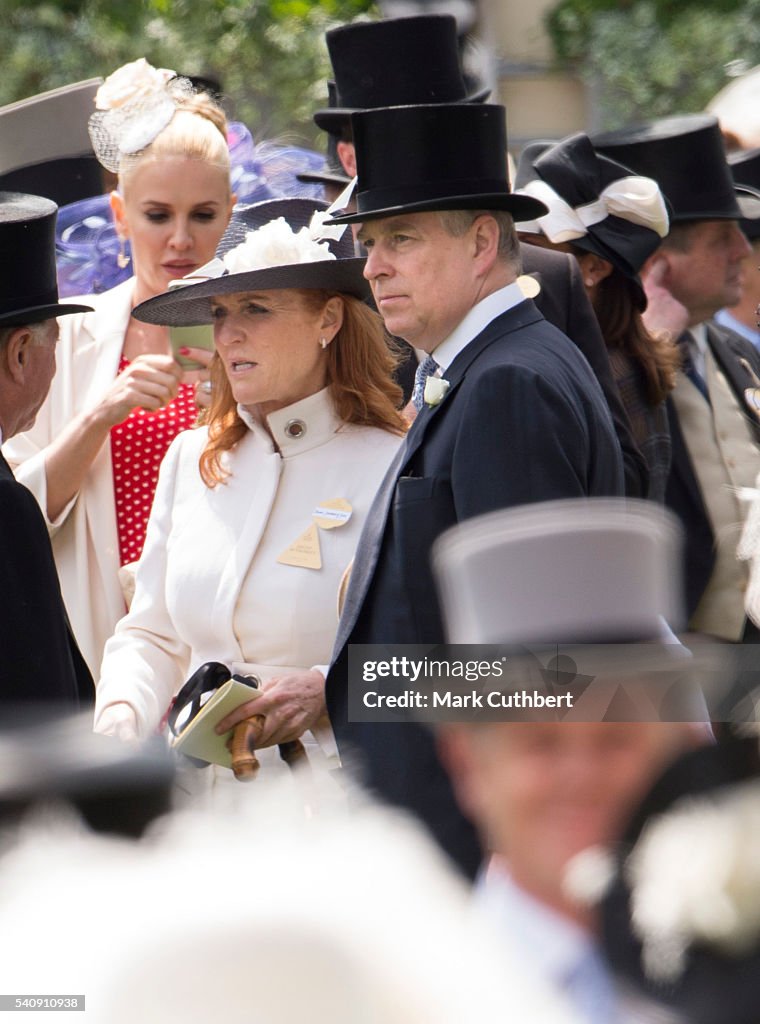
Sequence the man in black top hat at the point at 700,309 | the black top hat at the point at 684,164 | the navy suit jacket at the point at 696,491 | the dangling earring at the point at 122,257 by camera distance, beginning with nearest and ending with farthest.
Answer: the navy suit jacket at the point at 696,491, the man in black top hat at the point at 700,309, the black top hat at the point at 684,164, the dangling earring at the point at 122,257

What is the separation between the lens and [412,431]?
262 centimetres

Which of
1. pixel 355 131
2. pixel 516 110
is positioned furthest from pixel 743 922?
pixel 516 110

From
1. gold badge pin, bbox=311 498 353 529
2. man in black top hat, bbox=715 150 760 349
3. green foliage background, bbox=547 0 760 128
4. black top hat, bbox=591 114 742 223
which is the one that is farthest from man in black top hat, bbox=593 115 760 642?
green foliage background, bbox=547 0 760 128

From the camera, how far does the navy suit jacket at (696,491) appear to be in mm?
3504

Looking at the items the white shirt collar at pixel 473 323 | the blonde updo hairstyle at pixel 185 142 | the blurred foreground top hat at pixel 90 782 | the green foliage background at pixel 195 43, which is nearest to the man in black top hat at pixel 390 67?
the blonde updo hairstyle at pixel 185 142

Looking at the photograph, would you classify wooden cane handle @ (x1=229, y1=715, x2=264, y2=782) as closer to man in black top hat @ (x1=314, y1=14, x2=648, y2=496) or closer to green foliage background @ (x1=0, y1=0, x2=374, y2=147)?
man in black top hat @ (x1=314, y1=14, x2=648, y2=496)

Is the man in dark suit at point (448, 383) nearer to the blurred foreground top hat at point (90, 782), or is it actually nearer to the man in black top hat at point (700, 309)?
the blurred foreground top hat at point (90, 782)

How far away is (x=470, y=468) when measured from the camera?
2.40m

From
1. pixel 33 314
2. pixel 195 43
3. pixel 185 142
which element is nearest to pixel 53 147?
pixel 185 142

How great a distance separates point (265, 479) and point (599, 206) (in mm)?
1116

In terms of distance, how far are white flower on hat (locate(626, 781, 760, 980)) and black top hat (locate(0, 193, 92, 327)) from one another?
206cm

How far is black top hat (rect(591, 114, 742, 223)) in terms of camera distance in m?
3.96

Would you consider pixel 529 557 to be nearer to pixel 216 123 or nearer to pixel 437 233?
pixel 437 233

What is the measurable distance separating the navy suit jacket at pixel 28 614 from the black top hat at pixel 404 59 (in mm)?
1989
